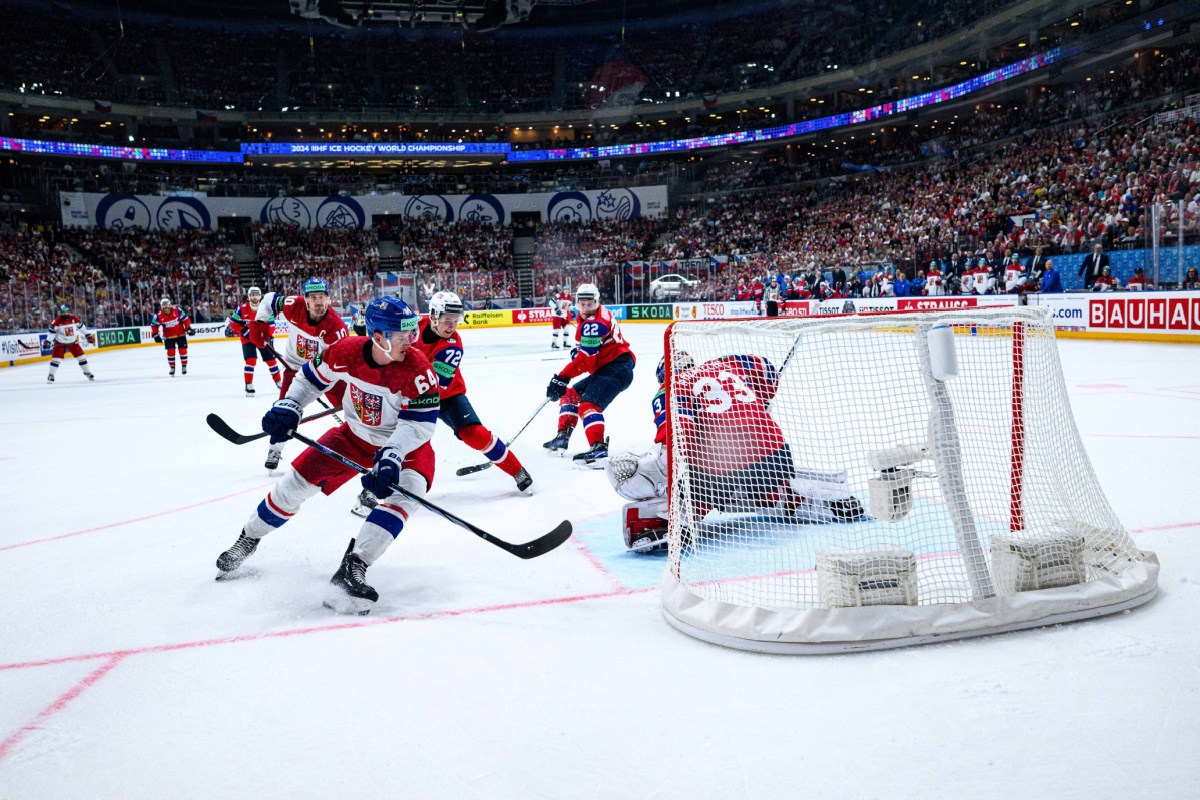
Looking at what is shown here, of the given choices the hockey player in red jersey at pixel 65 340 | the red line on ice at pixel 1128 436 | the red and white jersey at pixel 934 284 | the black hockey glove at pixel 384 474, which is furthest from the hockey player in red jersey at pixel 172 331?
the red and white jersey at pixel 934 284

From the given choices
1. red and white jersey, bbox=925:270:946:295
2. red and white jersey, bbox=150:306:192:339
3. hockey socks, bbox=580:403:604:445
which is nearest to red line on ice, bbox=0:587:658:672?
hockey socks, bbox=580:403:604:445

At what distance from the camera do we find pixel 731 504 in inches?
148

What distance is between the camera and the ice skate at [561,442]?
22.5 feet

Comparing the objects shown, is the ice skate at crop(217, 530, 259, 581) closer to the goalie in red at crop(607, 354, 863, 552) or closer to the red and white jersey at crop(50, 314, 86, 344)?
the goalie in red at crop(607, 354, 863, 552)

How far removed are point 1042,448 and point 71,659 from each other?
12.5 ft

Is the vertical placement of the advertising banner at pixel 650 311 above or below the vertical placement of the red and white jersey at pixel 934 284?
below

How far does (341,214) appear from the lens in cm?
3650

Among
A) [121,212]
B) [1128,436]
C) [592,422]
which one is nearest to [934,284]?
[1128,436]

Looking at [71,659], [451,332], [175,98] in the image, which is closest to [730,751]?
[71,659]

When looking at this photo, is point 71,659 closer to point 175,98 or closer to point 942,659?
point 942,659

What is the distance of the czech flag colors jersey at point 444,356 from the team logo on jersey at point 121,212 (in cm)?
3246

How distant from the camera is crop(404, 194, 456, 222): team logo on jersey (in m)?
37.6

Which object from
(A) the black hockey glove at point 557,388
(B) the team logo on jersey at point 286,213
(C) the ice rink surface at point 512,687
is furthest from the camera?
(B) the team logo on jersey at point 286,213

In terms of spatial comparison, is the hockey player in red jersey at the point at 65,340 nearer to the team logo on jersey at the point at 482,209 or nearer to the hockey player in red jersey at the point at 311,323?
the hockey player in red jersey at the point at 311,323
